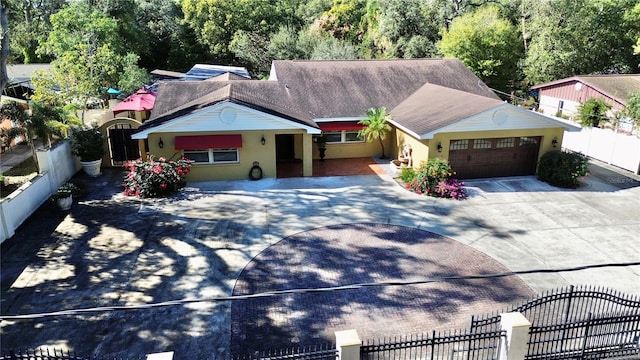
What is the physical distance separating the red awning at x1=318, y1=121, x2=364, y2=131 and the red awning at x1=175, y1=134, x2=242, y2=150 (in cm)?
495

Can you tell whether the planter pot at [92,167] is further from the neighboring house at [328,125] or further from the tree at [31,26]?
the tree at [31,26]

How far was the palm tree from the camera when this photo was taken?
74.3ft

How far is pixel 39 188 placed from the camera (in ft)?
56.6

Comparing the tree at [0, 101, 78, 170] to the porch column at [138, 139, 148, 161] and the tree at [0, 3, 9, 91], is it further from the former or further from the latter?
the tree at [0, 3, 9, 91]

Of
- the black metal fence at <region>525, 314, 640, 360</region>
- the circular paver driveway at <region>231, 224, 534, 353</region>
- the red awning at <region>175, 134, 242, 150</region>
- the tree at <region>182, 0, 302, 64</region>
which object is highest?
the tree at <region>182, 0, 302, 64</region>

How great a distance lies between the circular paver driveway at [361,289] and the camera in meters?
10.7

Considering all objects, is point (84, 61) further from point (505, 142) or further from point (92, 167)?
point (505, 142)

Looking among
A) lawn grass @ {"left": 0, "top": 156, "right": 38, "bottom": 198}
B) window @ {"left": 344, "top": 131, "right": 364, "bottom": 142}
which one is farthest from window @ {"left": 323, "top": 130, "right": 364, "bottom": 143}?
lawn grass @ {"left": 0, "top": 156, "right": 38, "bottom": 198}

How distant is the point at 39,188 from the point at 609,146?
87.8 feet

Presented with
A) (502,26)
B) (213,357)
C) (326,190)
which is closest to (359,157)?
(326,190)

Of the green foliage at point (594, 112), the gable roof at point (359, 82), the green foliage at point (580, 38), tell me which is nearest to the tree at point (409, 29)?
the green foliage at point (580, 38)

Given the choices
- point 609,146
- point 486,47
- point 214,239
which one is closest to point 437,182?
point 214,239

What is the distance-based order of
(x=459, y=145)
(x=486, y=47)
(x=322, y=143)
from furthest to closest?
(x=486, y=47), (x=322, y=143), (x=459, y=145)

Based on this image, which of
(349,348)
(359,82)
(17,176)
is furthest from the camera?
(359,82)
